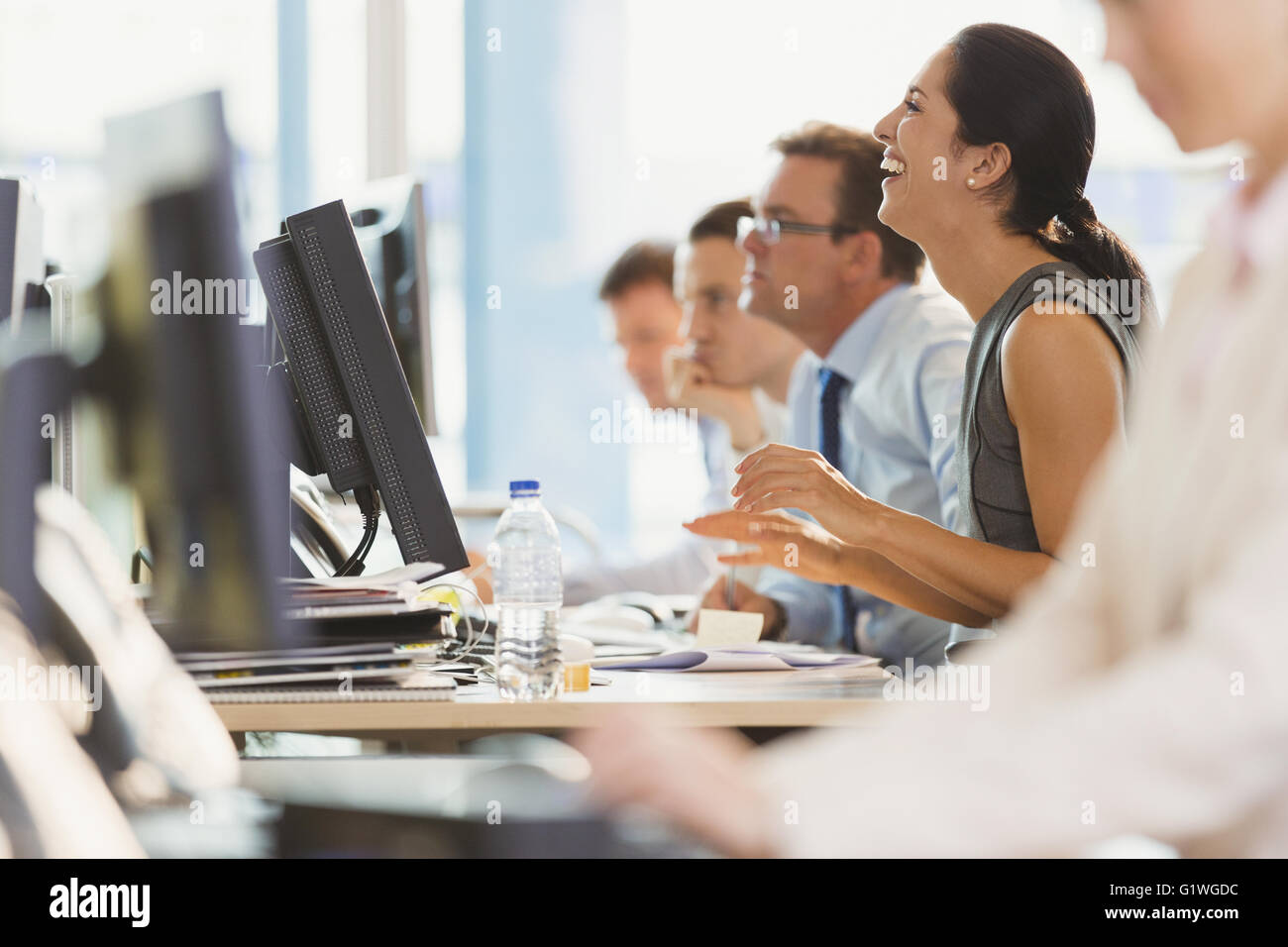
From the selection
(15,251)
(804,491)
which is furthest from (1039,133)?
(15,251)

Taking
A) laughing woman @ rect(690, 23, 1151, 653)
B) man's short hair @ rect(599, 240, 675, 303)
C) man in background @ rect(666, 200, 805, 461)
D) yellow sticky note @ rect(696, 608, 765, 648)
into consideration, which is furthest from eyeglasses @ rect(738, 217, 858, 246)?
man's short hair @ rect(599, 240, 675, 303)

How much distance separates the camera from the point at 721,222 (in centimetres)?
303

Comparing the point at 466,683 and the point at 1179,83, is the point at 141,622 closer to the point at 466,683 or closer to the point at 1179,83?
the point at 466,683

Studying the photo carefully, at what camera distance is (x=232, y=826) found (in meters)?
0.80

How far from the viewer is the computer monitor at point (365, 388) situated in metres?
1.33

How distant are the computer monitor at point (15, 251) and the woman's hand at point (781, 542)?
2.67 feet

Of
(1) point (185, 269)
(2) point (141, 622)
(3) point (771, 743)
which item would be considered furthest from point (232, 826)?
(3) point (771, 743)

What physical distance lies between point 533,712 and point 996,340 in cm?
79

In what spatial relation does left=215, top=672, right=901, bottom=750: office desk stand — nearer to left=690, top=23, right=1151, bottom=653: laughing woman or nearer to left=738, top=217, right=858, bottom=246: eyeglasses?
left=690, top=23, right=1151, bottom=653: laughing woman

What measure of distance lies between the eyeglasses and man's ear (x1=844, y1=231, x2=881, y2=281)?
2 centimetres

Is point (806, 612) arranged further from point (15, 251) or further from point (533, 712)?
point (15, 251)

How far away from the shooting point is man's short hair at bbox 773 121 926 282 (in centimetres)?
233

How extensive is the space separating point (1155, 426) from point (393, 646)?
76cm

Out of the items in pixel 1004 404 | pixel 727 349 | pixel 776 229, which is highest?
pixel 776 229
